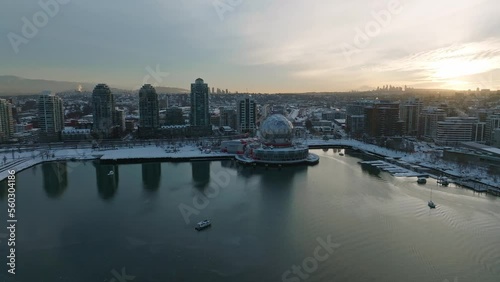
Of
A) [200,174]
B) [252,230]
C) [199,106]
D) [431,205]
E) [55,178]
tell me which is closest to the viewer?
[252,230]

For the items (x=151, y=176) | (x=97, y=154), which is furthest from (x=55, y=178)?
(x=97, y=154)

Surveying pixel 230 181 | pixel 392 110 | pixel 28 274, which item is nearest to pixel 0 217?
pixel 28 274

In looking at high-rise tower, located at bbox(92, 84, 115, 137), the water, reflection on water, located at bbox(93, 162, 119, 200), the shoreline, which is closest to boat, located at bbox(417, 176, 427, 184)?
the water

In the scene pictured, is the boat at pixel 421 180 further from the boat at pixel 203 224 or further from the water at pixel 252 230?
the boat at pixel 203 224

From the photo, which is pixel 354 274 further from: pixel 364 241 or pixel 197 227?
pixel 197 227

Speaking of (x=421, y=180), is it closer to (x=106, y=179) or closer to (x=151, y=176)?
(x=151, y=176)

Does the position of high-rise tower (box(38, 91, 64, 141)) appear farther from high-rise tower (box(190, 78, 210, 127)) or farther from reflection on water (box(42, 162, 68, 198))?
high-rise tower (box(190, 78, 210, 127))
